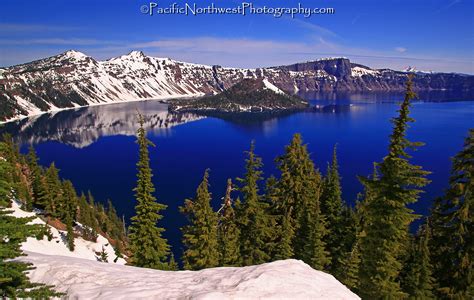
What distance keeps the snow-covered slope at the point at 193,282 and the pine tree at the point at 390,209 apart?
26.5 ft

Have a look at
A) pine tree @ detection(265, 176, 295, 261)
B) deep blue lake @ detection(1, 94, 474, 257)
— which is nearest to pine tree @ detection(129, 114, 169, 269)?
pine tree @ detection(265, 176, 295, 261)

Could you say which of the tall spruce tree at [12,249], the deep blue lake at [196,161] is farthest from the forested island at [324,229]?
the deep blue lake at [196,161]

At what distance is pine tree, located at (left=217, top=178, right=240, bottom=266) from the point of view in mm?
30969

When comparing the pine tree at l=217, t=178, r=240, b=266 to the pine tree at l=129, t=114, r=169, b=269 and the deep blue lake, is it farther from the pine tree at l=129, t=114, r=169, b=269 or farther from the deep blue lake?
the deep blue lake

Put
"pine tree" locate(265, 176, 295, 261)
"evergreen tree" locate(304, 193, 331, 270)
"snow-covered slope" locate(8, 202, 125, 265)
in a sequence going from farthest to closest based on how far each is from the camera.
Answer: "snow-covered slope" locate(8, 202, 125, 265), "pine tree" locate(265, 176, 295, 261), "evergreen tree" locate(304, 193, 331, 270)

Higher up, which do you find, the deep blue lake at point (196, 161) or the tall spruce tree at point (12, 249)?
the tall spruce tree at point (12, 249)

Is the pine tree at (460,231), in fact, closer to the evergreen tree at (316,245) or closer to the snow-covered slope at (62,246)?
the evergreen tree at (316,245)

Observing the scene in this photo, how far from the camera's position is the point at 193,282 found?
46.2ft

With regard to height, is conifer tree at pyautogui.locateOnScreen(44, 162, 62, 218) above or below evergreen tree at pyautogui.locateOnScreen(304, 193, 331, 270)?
below

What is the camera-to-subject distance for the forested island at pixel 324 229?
19.5 m

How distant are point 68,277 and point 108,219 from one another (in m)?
74.2

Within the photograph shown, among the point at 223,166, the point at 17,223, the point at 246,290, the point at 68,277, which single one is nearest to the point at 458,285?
the point at 246,290

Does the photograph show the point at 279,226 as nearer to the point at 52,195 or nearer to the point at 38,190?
the point at 52,195

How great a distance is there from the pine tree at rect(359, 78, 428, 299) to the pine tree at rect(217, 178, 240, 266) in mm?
12773
